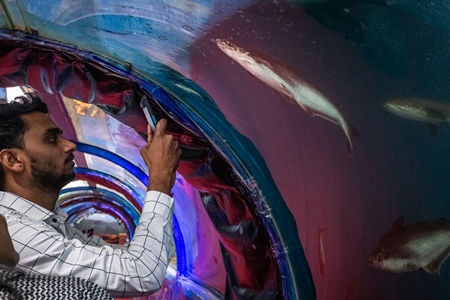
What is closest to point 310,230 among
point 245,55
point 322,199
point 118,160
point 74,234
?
point 322,199

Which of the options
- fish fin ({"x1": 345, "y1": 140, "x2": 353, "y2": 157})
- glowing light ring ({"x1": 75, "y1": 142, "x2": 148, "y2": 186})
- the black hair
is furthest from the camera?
glowing light ring ({"x1": 75, "y1": 142, "x2": 148, "y2": 186})

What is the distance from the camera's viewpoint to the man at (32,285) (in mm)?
1102

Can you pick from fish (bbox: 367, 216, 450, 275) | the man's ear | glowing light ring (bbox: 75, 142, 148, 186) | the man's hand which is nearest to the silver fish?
fish (bbox: 367, 216, 450, 275)

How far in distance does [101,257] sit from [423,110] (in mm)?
1206

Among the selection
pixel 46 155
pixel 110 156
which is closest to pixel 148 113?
pixel 46 155

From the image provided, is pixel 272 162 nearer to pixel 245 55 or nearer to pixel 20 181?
pixel 245 55

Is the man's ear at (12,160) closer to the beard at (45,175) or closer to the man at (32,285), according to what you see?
the beard at (45,175)

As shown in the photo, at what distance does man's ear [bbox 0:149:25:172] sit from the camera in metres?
2.13

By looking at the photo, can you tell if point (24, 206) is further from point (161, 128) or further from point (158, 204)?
point (161, 128)

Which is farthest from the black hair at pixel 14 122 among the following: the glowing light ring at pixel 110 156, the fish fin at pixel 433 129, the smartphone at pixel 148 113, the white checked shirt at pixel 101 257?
the glowing light ring at pixel 110 156

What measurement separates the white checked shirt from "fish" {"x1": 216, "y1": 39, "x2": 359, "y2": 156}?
826 mm

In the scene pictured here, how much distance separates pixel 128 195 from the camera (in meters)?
7.64

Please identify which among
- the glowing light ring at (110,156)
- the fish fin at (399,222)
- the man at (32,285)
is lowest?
the glowing light ring at (110,156)

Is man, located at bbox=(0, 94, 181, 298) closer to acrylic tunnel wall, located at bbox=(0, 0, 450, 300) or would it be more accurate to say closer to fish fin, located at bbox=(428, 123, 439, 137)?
acrylic tunnel wall, located at bbox=(0, 0, 450, 300)
